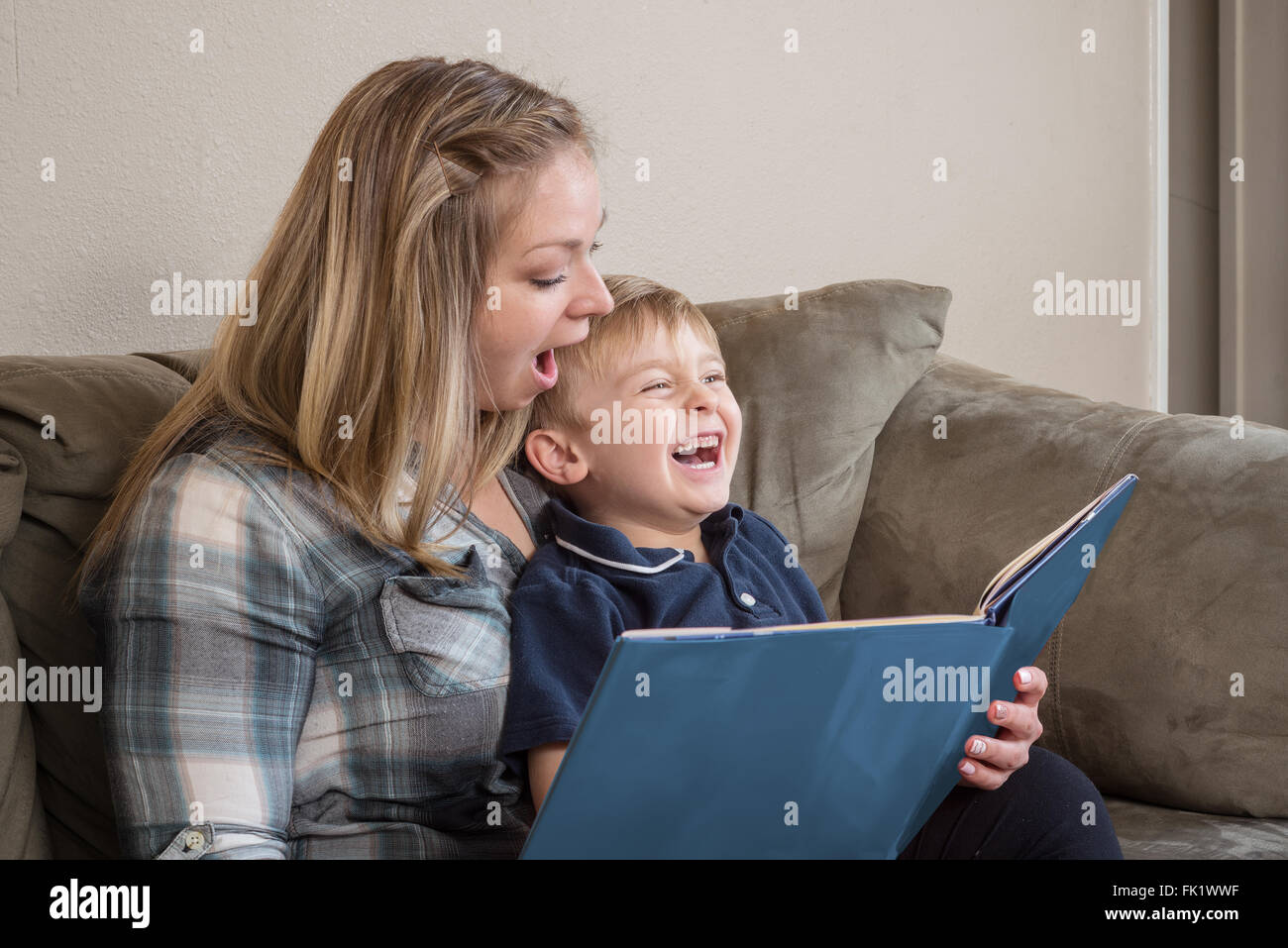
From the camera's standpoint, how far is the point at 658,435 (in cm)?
114

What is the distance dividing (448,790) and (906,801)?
14.5 inches

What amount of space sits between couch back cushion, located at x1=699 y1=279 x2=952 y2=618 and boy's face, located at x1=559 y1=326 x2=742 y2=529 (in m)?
0.28

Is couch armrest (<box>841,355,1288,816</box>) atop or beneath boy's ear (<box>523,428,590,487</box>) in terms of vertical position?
beneath

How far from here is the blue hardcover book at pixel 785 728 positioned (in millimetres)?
660

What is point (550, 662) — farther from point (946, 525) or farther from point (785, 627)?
point (946, 525)

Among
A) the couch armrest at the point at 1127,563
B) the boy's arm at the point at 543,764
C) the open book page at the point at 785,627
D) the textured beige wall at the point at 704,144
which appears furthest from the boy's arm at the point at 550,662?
the textured beige wall at the point at 704,144

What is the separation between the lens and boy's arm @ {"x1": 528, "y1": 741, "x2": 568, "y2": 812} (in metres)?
0.93

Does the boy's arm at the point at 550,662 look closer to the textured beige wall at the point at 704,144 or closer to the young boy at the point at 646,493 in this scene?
the young boy at the point at 646,493

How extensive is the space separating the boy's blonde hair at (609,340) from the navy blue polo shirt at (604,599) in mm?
101

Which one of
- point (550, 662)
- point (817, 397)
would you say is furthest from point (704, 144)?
point (550, 662)

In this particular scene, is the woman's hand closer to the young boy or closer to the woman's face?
the young boy

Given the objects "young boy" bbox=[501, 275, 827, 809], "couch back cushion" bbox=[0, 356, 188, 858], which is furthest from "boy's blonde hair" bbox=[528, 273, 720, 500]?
"couch back cushion" bbox=[0, 356, 188, 858]

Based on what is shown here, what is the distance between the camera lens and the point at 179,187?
4.88 ft

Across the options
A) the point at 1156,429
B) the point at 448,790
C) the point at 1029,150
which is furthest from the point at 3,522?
the point at 1029,150
